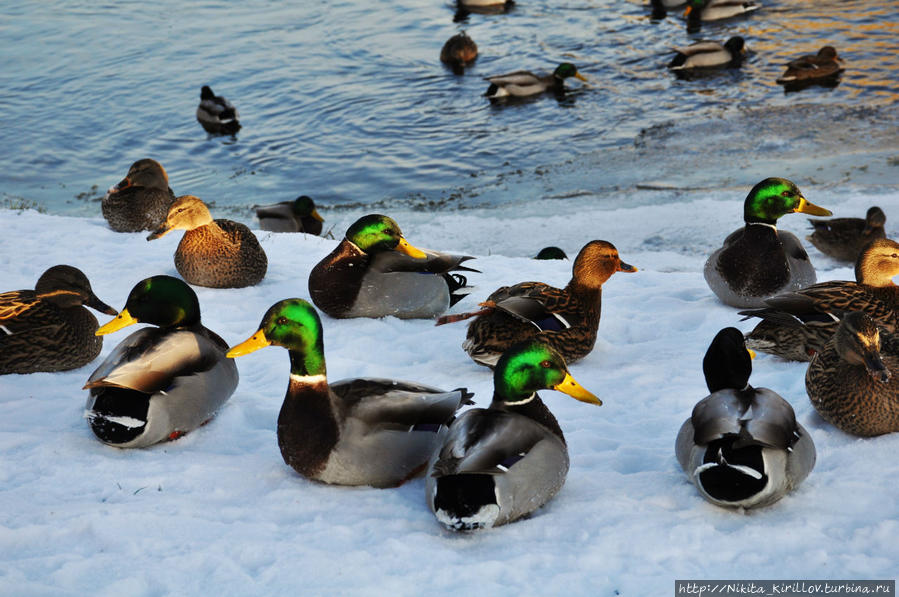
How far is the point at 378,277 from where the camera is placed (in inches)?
252

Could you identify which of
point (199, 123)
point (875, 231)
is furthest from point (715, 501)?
point (199, 123)

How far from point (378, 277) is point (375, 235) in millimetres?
297

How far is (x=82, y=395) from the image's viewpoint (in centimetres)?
504

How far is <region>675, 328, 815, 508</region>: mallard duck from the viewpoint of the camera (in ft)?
12.1

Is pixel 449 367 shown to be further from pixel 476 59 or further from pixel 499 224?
pixel 476 59

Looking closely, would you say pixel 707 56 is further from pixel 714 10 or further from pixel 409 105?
pixel 409 105

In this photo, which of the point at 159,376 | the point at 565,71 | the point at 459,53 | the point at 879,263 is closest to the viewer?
the point at 159,376

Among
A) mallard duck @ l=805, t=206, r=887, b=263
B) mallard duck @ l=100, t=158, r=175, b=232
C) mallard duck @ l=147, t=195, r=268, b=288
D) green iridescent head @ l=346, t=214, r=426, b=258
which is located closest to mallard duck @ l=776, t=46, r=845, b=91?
mallard duck @ l=805, t=206, r=887, b=263

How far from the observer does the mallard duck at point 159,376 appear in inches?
172

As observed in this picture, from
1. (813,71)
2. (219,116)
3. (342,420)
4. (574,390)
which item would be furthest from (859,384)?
(219,116)

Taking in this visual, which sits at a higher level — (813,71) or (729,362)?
(729,362)

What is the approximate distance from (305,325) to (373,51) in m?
14.1

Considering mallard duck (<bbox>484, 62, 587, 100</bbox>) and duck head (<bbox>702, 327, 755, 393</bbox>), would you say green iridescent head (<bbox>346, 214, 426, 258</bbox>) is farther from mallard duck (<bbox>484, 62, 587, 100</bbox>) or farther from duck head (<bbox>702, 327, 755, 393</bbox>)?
mallard duck (<bbox>484, 62, 587, 100</bbox>)

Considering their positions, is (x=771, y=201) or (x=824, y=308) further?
(x=771, y=201)
